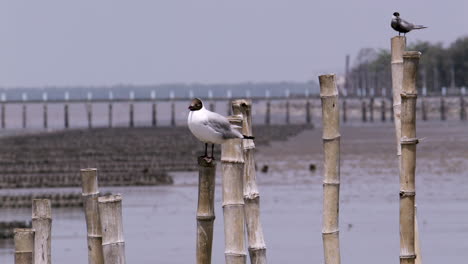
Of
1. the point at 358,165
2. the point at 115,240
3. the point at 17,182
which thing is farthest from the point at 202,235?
the point at 358,165

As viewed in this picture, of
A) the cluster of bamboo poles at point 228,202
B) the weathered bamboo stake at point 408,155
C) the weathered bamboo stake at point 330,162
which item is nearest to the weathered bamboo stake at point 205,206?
the cluster of bamboo poles at point 228,202

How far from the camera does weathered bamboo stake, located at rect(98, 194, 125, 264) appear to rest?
1227cm

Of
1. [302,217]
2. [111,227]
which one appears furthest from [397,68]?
[302,217]

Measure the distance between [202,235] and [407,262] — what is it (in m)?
2.11

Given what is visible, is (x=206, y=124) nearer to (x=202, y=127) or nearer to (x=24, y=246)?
(x=202, y=127)

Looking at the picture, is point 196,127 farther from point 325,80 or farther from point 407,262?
point 407,262

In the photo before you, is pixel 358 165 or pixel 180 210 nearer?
pixel 180 210

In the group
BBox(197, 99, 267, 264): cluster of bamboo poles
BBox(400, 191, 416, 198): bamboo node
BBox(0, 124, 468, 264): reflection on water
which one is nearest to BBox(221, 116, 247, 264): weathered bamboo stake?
BBox(197, 99, 267, 264): cluster of bamboo poles

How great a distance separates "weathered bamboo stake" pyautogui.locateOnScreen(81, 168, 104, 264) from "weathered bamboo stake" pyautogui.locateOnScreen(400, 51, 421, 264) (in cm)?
292

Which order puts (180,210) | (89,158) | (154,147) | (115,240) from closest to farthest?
(115,240) → (180,210) → (89,158) → (154,147)

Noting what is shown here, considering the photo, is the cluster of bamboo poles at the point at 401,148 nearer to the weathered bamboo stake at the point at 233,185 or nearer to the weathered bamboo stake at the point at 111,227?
the weathered bamboo stake at the point at 233,185

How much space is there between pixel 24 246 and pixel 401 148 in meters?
A: 4.00

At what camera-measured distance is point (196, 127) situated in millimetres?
11484

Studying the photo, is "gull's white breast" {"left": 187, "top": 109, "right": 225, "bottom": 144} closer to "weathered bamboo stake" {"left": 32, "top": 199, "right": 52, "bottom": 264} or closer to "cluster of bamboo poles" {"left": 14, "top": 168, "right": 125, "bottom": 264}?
"cluster of bamboo poles" {"left": 14, "top": 168, "right": 125, "bottom": 264}
